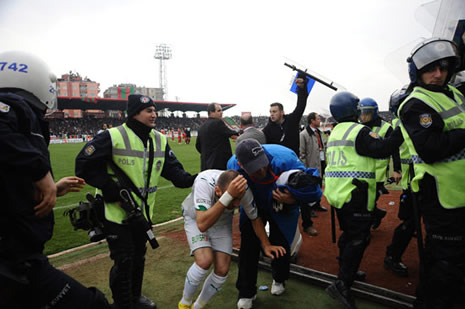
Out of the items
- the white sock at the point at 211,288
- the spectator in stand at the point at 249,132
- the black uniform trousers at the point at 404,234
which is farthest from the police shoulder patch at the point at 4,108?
the black uniform trousers at the point at 404,234

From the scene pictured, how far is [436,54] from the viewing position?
238cm

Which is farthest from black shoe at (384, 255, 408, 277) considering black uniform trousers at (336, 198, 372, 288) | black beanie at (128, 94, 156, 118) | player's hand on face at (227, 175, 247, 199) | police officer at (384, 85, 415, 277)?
black beanie at (128, 94, 156, 118)

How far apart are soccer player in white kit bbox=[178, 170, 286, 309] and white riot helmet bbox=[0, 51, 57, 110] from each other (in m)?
1.43

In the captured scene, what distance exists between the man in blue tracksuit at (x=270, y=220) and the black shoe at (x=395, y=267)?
53.1 inches

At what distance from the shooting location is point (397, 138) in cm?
298

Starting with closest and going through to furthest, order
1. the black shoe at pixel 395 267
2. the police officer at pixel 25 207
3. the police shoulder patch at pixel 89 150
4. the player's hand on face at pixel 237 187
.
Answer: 1. the police officer at pixel 25 207
2. the player's hand on face at pixel 237 187
3. the police shoulder patch at pixel 89 150
4. the black shoe at pixel 395 267

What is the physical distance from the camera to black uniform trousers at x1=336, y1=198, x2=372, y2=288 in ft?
9.46

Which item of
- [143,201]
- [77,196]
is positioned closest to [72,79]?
[77,196]

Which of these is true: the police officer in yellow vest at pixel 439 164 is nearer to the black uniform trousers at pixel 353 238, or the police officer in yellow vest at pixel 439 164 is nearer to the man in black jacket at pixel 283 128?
the black uniform trousers at pixel 353 238

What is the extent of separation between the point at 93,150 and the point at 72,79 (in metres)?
117

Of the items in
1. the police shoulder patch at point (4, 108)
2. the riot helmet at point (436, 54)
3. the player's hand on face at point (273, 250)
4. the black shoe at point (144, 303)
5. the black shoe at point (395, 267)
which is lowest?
the black shoe at point (144, 303)

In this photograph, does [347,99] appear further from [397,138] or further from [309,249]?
[309,249]

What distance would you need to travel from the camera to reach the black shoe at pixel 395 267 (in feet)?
11.3

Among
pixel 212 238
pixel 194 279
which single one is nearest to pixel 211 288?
pixel 194 279
